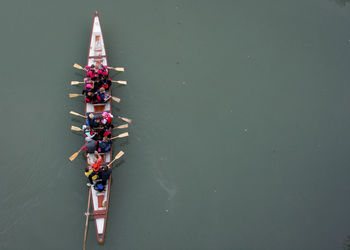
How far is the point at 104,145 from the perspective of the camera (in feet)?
27.3

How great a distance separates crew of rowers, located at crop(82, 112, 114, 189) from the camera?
26.7ft

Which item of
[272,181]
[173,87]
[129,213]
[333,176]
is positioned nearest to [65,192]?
[129,213]

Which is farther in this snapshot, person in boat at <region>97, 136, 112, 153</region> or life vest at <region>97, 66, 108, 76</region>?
life vest at <region>97, 66, 108, 76</region>

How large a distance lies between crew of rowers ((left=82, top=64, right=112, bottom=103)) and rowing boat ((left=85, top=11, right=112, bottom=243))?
0.20 m

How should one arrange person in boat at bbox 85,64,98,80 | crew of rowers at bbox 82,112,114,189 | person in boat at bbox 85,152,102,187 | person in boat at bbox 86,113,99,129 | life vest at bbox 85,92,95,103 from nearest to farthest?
person in boat at bbox 85,152,102,187, crew of rowers at bbox 82,112,114,189, person in boat at bbox 86,113,99,129, life vest at bbox 85,92,95,103, person in boat at bbox 85,64,98,80

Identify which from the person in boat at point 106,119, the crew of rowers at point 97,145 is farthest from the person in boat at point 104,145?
the person in boat at point 106,119

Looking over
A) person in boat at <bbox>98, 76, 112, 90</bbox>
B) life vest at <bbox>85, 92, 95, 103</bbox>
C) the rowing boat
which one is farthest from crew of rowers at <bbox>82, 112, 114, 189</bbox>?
person in boat at <bbox>98, 76, 112, 90</bbox>

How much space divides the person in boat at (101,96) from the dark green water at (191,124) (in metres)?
0.50

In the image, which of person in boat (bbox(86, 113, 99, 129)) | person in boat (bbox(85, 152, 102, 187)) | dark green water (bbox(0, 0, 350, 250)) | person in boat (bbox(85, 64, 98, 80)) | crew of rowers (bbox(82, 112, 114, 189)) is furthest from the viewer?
person in boat (bbox(85, 64, 98, 80))

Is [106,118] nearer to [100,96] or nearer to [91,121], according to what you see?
[91,121]

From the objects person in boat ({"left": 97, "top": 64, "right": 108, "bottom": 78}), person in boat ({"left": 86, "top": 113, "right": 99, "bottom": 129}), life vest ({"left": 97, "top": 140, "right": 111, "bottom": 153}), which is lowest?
life vest ({"left": 97, "top": 140, "right": 111, "bottom": 153})

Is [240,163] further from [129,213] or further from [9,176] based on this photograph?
[9,176]

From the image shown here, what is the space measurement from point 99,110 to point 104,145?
102 centimetres

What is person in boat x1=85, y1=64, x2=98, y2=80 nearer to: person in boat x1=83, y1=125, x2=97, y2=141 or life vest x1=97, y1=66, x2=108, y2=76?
life vest x1=97, y1=66, x2=108, y2=76
